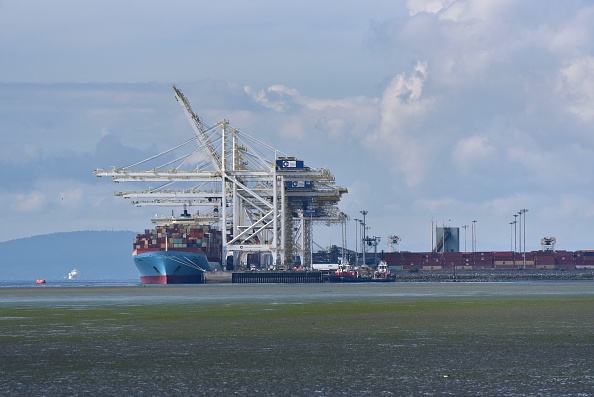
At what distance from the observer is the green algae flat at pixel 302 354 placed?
2838 centimetres

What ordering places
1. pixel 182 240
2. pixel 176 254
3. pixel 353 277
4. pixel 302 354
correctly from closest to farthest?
pixel 302 354 → pixel 176 254 → pixel 182 240 → pixel 353 277

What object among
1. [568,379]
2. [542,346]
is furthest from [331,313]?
[568,379]

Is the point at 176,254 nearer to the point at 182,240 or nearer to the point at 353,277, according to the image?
the point at 182,240

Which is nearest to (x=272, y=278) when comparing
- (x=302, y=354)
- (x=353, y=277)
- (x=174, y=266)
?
(x=174, y=266)

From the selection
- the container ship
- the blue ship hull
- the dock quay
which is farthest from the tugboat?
the blue ship hull

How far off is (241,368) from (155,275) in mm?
150331

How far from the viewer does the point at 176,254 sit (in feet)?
573

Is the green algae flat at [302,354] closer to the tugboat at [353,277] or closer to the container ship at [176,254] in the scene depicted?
the container ship at [176,254]

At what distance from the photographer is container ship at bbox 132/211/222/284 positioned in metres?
176

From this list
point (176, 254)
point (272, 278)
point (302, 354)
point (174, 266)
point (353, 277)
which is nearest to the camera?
point (302, 354)

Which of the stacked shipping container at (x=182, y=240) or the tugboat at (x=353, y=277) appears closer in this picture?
the stacked shipping container at (x=182, y=240)

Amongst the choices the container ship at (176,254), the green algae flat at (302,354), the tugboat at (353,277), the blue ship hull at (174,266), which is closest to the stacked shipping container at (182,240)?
the container ship at (176,254)

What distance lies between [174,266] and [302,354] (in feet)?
465

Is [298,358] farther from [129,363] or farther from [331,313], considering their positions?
[331,313]
